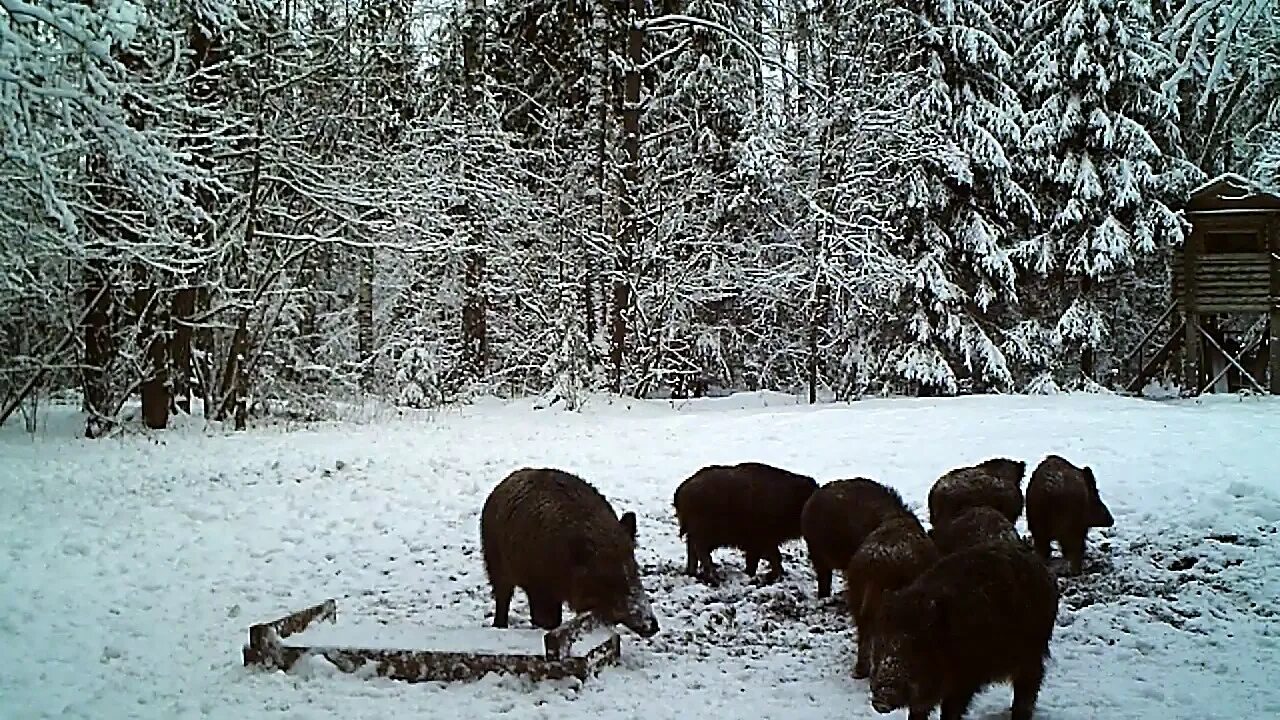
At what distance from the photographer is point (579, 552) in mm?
6246

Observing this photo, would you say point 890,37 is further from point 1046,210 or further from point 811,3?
point 1046,210

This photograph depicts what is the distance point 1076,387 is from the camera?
80.0 ft

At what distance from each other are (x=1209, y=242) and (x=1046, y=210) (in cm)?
386

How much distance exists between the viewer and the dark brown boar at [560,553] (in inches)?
244

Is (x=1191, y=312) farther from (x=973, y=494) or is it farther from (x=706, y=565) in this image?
(x=706, y=565)

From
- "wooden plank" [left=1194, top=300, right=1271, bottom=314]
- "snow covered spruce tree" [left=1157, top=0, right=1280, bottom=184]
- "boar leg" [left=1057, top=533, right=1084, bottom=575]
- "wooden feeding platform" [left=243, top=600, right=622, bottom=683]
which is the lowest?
"wooden feeding platform" [left=243, top=600, right=622, bottom=683]

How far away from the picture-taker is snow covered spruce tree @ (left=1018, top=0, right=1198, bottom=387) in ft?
81.4

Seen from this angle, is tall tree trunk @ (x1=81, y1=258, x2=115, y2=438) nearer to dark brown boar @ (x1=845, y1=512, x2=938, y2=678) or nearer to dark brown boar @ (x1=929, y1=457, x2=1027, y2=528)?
dark brown boar @ (x1=929, y1=457, x2=1027, y2=528)

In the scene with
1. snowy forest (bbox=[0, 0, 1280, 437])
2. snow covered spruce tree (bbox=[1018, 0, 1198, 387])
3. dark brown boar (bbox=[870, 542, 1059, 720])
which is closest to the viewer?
dark brown boar (bbox=[870, 542, 1059, 720])

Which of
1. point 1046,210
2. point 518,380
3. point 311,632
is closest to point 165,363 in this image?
point 518,380

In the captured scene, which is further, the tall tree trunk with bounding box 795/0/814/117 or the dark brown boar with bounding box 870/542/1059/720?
the tall tree trunk with bounding box 795/0/814/117

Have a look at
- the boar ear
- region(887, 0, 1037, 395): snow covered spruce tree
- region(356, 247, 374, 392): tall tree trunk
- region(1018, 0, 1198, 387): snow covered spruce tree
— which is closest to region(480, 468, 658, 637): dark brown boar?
the boar ear

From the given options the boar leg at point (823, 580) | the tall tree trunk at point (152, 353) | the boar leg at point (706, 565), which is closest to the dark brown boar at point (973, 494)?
the boar leg at point (823, 580)

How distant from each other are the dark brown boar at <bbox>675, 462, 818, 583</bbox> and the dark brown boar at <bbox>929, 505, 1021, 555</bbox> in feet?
4.71
